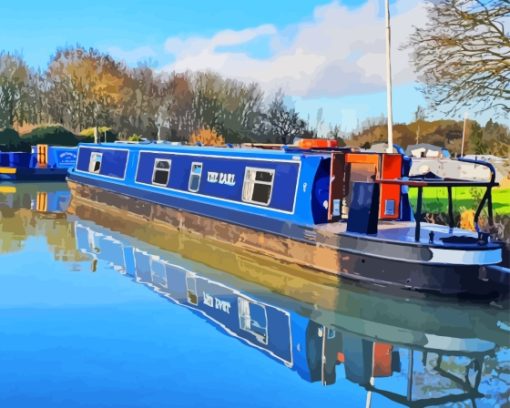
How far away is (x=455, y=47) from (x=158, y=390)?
10880mm

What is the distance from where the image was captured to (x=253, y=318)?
676cm

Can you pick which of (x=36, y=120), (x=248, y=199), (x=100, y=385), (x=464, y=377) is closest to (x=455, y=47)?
(x=248, y=199)

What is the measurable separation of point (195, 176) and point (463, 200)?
→ 6.36 meters

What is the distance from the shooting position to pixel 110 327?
6.21 m

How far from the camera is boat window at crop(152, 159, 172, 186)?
12.9m

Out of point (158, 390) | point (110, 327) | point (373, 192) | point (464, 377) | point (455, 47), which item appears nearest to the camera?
point (158, 390)

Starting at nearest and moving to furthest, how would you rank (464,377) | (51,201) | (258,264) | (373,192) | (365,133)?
(464,377), (373,192), (258,264), (51,201), (365,133)

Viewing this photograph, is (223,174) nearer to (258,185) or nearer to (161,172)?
(258,185)

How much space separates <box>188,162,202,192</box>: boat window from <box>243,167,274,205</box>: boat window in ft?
5.65

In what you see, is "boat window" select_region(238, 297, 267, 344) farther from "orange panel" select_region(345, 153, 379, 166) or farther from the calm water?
"orange panel" select_region(345, 153, 379, 166)

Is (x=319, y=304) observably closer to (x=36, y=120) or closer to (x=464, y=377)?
(x=464, y=377)

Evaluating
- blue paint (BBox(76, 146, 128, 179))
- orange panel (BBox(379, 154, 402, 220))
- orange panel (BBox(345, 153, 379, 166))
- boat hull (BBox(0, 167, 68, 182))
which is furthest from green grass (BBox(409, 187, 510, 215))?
boat hull (BBox(0, 167, 68, 182))

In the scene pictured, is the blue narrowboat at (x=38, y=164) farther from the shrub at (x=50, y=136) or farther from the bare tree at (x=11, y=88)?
the bare tree at (x=11, y=88)

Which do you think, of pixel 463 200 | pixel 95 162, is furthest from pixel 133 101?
pixel 463 200
